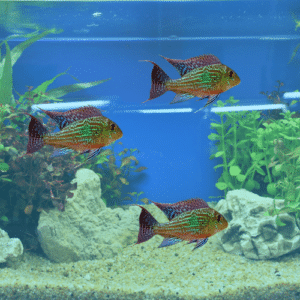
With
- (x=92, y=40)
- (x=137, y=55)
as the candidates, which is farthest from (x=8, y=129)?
(x=137, y=55)

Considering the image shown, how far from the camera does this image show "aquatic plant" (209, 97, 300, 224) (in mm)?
2551

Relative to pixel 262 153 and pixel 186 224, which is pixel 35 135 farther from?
pixel 262 153

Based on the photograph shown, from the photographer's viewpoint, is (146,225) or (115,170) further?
(115,170)

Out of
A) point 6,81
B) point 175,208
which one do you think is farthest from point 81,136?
point 6,81

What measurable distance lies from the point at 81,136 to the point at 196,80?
522mm

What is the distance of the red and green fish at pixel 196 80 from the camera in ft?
3.72

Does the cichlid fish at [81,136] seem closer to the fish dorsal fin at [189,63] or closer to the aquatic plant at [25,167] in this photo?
the fish dorsal fin at [189,63]

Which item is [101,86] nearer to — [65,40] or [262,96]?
[65,40]

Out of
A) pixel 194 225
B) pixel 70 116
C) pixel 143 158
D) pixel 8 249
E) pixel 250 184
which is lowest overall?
pixel 8 249

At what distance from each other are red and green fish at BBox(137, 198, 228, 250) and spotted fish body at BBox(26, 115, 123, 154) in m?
0.36

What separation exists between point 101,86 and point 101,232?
1419 millimetres

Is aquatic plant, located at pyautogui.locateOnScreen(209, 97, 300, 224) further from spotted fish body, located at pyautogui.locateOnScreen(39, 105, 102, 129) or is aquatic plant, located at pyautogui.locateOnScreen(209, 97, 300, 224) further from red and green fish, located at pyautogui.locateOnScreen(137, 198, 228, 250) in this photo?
spotted fish body, located at pyautogui.locateOnScreen(39, 105, 102, 129)

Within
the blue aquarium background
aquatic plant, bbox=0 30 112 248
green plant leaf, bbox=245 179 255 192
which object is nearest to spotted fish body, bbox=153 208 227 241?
the blue aquarium background

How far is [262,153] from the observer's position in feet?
9.25
